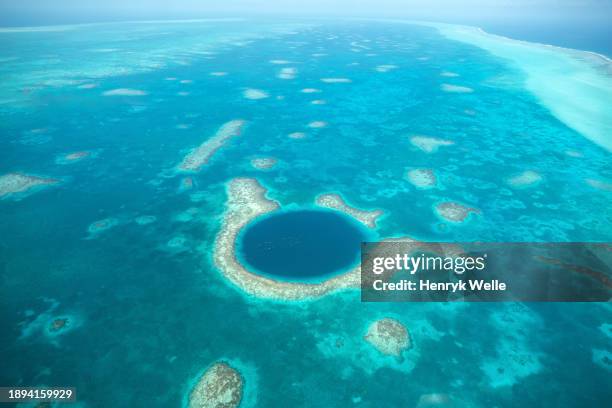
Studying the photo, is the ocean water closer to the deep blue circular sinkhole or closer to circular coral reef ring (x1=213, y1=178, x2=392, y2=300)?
circular coral reef ring (x1=213, y1=178, x2=392, y2=300)

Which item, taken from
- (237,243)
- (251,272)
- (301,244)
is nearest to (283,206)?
(301,244)

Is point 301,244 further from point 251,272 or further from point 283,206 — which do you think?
point 283,206

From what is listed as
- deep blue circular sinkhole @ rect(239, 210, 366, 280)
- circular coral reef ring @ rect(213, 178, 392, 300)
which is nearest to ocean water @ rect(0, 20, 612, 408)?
circular coral reef ring @ rect(213, 178, 392, 300)

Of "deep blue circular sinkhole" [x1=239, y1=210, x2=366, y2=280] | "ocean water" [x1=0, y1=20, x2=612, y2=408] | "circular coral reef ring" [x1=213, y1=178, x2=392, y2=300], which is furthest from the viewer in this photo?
"deep blue circular sinkhole" [x1=239, y1=210, x2=366, y2=280]

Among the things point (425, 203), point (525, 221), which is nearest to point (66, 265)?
point (425, 203)

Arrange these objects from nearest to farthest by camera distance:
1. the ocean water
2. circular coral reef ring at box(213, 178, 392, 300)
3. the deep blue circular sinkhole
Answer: the ocean water → circular coral reef ring at box(213, 178, 392, 300) → the deep blue circular sinkhole

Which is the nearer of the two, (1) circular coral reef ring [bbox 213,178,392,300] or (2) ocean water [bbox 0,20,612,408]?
(2) ocean water [bbox 0,20,612,408]
